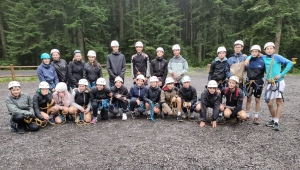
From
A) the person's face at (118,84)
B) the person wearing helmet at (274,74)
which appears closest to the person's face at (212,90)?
the person wearing helmet at (274,74)

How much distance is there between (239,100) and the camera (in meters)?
5.57

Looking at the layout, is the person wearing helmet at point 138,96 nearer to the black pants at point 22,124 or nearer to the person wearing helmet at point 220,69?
the person wearing helmet at point 220,69

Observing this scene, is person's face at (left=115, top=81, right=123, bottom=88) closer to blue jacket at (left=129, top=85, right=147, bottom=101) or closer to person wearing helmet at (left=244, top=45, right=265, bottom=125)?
blue jacket at (left=129, top=85, right=147, bottom=101)

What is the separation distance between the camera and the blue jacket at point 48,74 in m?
6.23

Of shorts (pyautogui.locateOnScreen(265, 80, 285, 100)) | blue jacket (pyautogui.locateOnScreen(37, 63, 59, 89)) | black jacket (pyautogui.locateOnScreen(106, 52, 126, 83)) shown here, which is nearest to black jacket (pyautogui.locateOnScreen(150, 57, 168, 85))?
black jacket (pyautogui.locateOnScreen(106, 52, 126, 83))

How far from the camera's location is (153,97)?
639 centimetres

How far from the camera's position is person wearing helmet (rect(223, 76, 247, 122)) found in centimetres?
553

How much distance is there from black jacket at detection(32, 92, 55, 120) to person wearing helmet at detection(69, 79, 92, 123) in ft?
2.08

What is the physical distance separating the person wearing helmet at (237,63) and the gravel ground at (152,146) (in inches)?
60.7

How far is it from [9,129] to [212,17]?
83.4 feet

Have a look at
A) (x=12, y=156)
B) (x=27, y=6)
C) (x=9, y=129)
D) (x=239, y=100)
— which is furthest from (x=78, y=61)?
(x=27, y=6)

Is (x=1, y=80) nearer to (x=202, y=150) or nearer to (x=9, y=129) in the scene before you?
(x=9, y=129)

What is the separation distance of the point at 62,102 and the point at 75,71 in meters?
1.16

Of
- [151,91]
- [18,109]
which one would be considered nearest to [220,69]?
[151,91]
